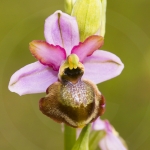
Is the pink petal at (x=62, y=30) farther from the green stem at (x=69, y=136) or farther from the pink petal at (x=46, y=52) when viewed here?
the green stem at (x=69, y=136)

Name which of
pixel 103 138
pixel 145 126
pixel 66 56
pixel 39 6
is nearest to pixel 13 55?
pixel 39 6

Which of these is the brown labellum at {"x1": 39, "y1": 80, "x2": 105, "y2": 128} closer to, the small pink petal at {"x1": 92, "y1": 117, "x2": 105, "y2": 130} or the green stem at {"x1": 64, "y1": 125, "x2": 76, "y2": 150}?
the green stem at {"x1": 64, "y1": 125, "x2": 76, "y2": 150}

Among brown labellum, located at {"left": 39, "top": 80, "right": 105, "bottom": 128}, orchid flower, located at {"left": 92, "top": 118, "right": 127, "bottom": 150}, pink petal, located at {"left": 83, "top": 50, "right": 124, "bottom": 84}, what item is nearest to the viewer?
brown labellum, located at {"left": 39, "top": 80, "right": 105, "bottom": 128}

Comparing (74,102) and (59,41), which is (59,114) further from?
(59,41)

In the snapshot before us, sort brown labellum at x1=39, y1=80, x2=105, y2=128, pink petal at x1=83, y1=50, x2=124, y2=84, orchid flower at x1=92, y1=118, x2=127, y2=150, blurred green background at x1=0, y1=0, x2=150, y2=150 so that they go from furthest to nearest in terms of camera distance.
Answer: blurred green background at x1=0, y1=0, x2=150, y2=150, orchid flower at x1=92, y1=118, x2=127, y2=150, pink petal at x1=83, y1=50, x2=124, y2=84, brown labellum at x1=39, y1=80, x2=105, y2=128

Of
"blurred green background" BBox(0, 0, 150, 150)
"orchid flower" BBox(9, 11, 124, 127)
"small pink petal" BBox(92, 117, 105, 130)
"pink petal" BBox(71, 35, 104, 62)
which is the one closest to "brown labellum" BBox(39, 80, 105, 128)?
"orchid flower" BBox(9, 11, 124, 127)

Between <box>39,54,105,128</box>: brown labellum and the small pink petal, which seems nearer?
<box>39,54,105,128</box>: brown labellum
